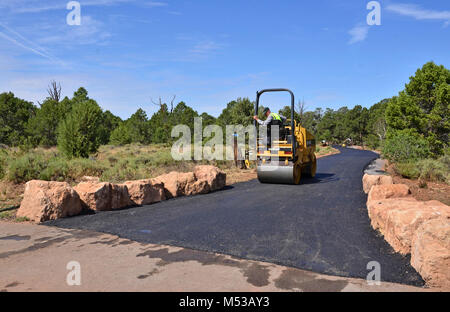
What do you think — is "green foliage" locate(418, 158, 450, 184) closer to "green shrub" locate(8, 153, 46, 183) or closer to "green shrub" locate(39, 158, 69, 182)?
"green shrub" locate(39, 158, 69, 182)

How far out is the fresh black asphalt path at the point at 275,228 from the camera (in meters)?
4.51

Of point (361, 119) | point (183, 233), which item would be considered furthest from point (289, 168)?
point (361, 119)

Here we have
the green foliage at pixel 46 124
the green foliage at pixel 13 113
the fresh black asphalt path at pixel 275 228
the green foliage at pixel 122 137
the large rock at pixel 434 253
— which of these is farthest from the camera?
the green foliage at pixel 122 137

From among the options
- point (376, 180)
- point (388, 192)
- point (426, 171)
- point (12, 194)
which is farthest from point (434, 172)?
point (12, 194)

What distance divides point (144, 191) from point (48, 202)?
2349 millimetres

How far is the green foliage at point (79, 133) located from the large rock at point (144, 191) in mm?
8921

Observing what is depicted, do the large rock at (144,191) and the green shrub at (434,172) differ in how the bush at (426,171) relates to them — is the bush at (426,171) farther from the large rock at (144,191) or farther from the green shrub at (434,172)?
the large rock at (144,191)

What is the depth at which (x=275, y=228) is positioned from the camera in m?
6.16

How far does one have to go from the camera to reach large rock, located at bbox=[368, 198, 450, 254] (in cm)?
460

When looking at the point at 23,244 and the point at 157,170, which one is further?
the point at 157,170

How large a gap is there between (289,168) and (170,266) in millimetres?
7084

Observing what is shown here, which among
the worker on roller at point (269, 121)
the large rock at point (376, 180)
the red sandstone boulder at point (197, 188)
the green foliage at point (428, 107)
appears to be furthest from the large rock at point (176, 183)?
the green foliage at point (428, 107)
